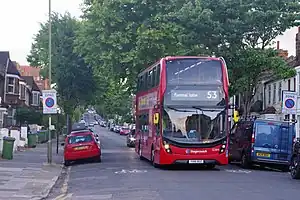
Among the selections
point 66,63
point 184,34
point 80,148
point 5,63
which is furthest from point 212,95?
point 5,63

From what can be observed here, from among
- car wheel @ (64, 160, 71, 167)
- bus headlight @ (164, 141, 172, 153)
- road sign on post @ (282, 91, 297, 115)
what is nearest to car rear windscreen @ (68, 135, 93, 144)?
car wheel @ (64, 160, 71, 167)

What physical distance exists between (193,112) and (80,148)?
8.11 meters

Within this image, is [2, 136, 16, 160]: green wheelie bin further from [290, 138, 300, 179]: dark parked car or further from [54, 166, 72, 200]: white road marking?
[290, 138, 300, 179]: dark parked car

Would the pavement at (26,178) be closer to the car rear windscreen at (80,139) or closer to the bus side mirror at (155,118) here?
the car rear windscreen at (80,139)

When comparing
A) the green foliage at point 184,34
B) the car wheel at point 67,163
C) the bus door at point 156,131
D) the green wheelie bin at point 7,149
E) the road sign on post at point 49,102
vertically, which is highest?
the green foliage at point 184,34

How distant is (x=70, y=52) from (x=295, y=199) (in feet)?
138

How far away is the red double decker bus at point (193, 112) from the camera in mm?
23688

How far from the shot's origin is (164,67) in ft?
78.2

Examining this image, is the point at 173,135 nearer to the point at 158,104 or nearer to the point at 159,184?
the point at 158,104

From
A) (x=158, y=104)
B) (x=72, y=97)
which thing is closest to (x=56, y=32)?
(x=72, y=97)

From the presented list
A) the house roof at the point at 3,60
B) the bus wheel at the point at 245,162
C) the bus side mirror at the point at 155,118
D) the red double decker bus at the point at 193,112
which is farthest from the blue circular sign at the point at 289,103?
the house roof at the point at 3,60

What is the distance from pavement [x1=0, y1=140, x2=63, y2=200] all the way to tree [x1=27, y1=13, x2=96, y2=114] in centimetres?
2487

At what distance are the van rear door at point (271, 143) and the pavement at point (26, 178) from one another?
27.5ft

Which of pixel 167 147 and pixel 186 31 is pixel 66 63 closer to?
pixel 186 31
